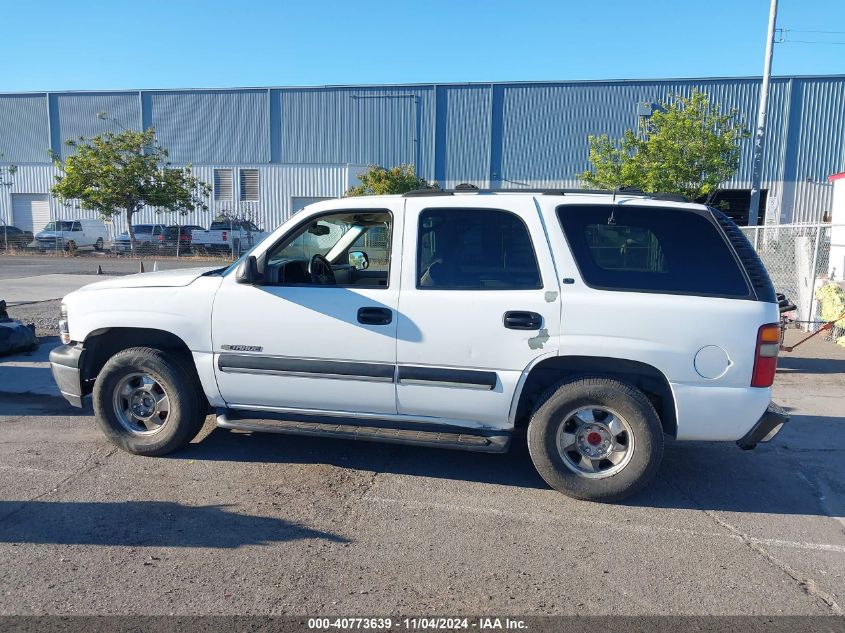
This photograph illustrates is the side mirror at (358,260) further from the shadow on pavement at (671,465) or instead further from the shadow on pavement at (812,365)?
the shadow on pavement at (812,365)

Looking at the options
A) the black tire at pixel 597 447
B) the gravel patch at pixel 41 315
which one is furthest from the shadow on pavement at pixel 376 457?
the gravel patch at pixel 41 315

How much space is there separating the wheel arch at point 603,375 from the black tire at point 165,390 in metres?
2.38

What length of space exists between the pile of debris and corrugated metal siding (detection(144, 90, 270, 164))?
3272 cm

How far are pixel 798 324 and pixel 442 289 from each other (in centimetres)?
966

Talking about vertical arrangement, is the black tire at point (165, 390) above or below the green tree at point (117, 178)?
below

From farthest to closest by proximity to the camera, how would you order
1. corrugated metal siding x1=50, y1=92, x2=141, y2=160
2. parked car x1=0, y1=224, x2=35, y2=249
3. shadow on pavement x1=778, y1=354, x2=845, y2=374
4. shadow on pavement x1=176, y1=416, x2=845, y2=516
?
corrugated metal siding x1=50, y1=92, x2=141, y2=160, parked car x1=0, y1=224, x2=35, y2=249, shadow on pavement x1=778, y1=354, x2=845, y2=374, shadow on pavement x1=176, y1=416, x2=845, y2=516

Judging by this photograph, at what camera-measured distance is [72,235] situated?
34.4 meters

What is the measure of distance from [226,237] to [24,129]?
69.6 ft

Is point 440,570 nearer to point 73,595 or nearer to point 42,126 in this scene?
point 73,595

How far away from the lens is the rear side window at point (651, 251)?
416cm

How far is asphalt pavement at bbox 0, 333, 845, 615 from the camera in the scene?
10.6 feet

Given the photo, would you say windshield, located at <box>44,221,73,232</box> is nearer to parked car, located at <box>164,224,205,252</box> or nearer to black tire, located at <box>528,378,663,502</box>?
parked car, located at <box>164,224,205,252</box>

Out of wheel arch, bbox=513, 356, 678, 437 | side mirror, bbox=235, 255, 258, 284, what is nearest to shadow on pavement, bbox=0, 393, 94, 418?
side mirror, bbox=235, 255, 258, 284

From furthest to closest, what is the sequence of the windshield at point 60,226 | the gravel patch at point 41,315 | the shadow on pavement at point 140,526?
the windshield at point 60,226, the gravel patch at point 41,315, the shadow on pavement at point 140,526
